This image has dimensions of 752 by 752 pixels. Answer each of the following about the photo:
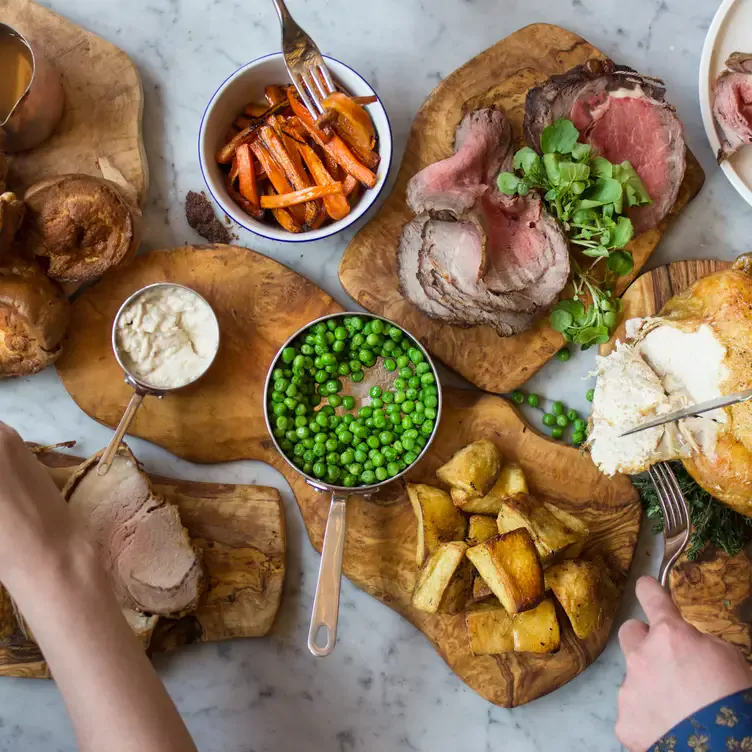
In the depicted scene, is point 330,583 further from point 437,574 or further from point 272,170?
point 272,170

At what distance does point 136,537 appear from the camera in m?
2.90

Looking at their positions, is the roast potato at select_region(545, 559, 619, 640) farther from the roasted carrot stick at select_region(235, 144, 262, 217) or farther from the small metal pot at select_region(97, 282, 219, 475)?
the roasted carrot stick at select_region(235, 144, 262, 217)

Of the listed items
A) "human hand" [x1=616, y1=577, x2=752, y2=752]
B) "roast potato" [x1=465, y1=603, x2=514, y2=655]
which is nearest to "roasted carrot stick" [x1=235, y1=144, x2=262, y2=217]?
"roast potato" [x1=465, y1=603, x2=514, y2=655]

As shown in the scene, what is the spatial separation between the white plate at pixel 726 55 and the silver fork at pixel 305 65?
162 centimetres

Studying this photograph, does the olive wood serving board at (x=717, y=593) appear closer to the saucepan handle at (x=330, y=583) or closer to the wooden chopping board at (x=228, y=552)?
the saucepan handle at (x=330, y=583)

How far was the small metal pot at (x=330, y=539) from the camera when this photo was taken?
2789 millimetres

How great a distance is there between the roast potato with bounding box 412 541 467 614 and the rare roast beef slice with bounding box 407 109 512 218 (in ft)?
4.43

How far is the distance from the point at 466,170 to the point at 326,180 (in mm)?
589

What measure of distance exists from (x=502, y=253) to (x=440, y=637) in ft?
5.49

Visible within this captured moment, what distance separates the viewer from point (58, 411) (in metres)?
3.18

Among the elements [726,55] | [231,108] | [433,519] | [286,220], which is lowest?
[433,519]

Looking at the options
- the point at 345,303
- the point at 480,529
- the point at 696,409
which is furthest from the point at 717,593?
the point at 345,303

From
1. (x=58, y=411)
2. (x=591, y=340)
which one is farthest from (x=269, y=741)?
(x=591, y=340)

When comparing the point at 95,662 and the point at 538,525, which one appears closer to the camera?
the point at 95,662
